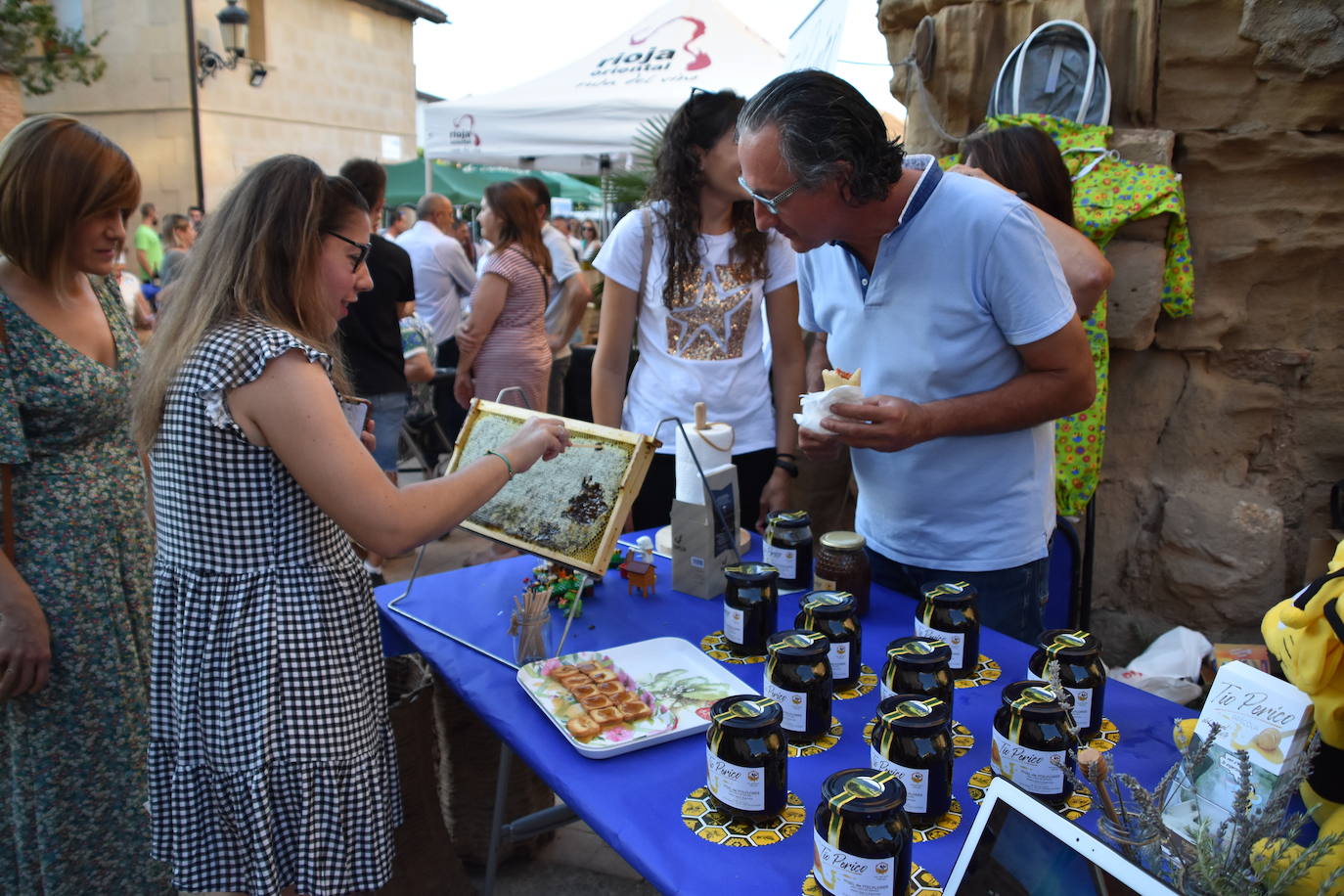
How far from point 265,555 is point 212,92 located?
51.6ft

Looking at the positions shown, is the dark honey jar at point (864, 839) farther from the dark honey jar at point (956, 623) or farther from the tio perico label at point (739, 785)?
the dark honey jar at point (956, 623)

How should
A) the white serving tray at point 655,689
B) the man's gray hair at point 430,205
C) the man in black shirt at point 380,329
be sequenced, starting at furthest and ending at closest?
the man's gray hair at point 430,205 → the man in black shirt at point 380,329 → the white serving tray at point 655,689

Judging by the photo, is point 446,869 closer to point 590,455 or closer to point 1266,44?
point 590,455

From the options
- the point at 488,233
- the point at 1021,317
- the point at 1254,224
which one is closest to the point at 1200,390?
the point at 1254,224

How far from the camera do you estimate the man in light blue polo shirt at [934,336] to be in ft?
5.82

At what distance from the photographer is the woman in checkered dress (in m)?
1.48

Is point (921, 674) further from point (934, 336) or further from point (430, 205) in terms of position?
point (430, 205)

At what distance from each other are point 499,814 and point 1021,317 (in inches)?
68.4

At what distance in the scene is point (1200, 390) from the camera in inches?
123

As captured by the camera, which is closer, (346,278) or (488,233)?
(346,278)

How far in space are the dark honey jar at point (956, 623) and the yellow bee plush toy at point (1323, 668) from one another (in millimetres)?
533

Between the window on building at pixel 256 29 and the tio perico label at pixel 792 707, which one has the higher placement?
the window on building at pixel 256 29

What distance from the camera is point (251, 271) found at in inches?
60.6

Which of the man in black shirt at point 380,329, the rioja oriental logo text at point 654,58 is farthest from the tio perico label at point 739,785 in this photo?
the rioja oriental logo text at point 654,58
